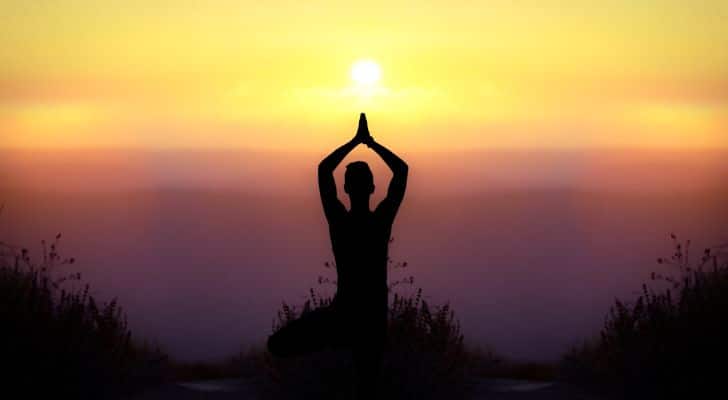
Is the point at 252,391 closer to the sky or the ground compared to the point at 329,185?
closer to the ground

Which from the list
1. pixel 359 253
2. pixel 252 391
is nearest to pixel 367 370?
pixel 359 253

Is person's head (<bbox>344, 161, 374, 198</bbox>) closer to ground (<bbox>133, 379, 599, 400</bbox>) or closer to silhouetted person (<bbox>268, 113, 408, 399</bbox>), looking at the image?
silhouetted person (<bbox>268, 113, 408, 399</bbox>)

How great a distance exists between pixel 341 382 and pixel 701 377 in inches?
145

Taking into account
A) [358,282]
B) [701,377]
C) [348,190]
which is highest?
[348,190]

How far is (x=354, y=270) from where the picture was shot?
8.82m

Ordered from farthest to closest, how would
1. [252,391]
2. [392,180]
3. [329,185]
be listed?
[252,391]
[392,180]
[329,185]

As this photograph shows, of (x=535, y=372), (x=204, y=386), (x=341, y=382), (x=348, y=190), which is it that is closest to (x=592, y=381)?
(x=535, y=372)

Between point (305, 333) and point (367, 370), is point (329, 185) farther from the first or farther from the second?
point (367, 370)

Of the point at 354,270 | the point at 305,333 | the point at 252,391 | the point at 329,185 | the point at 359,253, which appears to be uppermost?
the point at 329,185

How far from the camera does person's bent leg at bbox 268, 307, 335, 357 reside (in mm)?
8891

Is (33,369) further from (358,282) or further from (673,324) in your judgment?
(673,324)

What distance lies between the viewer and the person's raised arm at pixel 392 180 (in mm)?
8930

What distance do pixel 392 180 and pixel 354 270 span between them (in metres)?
0.83

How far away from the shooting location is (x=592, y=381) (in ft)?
42.6
